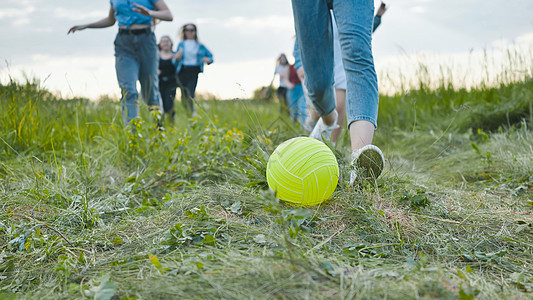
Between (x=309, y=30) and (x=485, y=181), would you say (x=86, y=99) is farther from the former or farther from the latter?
(x=485, y=181)

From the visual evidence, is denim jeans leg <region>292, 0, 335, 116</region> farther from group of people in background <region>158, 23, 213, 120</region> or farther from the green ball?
group of people in background <region>158, 23, 213, 120</region>

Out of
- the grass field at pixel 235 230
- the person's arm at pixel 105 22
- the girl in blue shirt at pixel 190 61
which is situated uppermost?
the person's arm at pixel 105 22

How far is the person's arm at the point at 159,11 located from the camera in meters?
Answer: 4.26

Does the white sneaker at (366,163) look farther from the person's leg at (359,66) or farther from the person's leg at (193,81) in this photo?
the person's leg at (193,81)

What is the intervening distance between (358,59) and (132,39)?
3.19 metres

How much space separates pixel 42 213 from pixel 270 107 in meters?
6.43

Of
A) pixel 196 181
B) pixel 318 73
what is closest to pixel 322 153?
pixel 318 73

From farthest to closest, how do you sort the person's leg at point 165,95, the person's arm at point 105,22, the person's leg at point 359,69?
1. the person's leg at point 165,95
2. the person's arm at point 105,22
3. the person's leg at point 359,69

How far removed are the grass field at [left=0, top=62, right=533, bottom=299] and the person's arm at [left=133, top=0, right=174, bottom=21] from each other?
1465 mm

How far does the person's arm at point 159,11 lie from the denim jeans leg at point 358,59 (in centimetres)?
269

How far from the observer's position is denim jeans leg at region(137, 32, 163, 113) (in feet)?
15.0

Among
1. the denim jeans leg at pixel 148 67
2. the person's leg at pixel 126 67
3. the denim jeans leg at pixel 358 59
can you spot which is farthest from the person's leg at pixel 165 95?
the denim jeans leg at pixel 358 59

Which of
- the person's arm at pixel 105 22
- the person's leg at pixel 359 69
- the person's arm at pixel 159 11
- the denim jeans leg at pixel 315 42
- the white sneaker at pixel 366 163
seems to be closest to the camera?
the white sneaker at pixel 366 163

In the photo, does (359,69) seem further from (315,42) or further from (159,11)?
(159,11)
